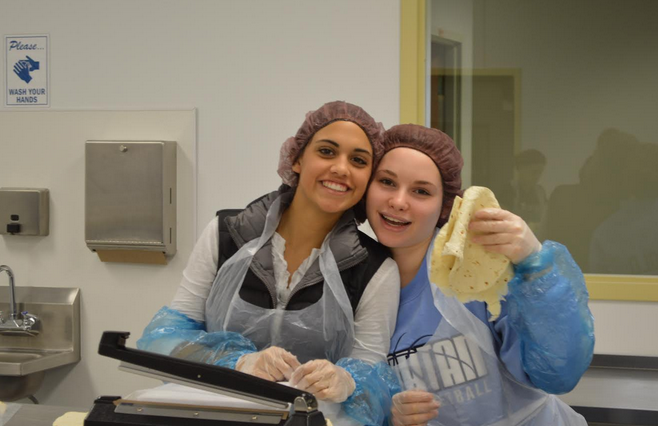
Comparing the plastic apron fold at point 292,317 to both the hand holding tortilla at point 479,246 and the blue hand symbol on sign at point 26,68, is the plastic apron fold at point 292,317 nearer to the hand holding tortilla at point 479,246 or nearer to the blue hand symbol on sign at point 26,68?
the hand holding tortilla at point 479,246

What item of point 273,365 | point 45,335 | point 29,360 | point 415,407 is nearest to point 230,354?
point 273,365

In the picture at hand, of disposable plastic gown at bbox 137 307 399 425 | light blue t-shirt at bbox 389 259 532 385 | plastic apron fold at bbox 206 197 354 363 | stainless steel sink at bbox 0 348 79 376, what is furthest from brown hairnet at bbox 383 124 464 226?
stainless steel sink at bbox 0 348 79 376

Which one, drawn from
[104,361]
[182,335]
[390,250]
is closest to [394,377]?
[390,250]

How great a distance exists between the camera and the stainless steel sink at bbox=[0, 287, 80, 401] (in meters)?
2.55

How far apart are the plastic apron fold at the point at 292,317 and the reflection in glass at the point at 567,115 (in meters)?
1.13

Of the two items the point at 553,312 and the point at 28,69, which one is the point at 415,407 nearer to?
the point at 553,312

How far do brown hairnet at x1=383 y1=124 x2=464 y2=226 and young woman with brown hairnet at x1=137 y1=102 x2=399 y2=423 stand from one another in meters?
0.07

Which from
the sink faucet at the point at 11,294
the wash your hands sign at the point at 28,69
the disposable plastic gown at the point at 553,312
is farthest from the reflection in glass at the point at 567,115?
the sink faucet at the point at 11,294

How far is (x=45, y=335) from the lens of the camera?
264cm

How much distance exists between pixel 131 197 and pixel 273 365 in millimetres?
1415

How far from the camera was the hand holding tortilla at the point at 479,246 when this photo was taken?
4.15 ft

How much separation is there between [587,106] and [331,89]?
1021mm

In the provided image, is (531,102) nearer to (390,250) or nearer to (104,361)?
(390,250)

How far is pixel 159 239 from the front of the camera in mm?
2471
